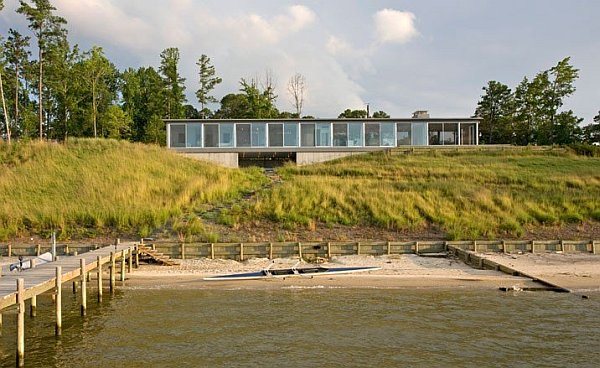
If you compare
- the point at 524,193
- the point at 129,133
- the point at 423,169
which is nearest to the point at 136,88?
the point at 129,133

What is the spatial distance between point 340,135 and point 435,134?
886 cm

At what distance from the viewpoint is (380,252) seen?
78.9 ft

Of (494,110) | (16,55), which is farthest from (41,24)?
(494,110)

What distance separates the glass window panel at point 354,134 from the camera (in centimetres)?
4628

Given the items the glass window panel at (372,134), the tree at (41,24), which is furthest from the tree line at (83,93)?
the glass window panel at (372,134)

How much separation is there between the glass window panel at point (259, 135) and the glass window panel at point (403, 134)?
38.7 feet

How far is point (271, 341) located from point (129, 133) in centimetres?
5558

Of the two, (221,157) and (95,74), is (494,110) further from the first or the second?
(95,74)

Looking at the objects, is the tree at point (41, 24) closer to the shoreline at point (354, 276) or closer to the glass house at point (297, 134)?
the glass house at point (297, 134)

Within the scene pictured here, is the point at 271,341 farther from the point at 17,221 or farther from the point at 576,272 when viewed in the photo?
the point at 17,221

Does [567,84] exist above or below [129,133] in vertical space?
above

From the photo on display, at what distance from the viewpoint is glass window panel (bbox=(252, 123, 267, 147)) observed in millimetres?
45625

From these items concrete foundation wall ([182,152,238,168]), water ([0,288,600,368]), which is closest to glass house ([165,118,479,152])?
concrete foundation wall ([182,152,238,168])

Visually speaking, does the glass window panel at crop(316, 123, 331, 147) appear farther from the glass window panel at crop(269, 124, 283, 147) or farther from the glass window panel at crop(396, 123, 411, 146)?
the glass window panel at crop(396, 123, 411, 146)
